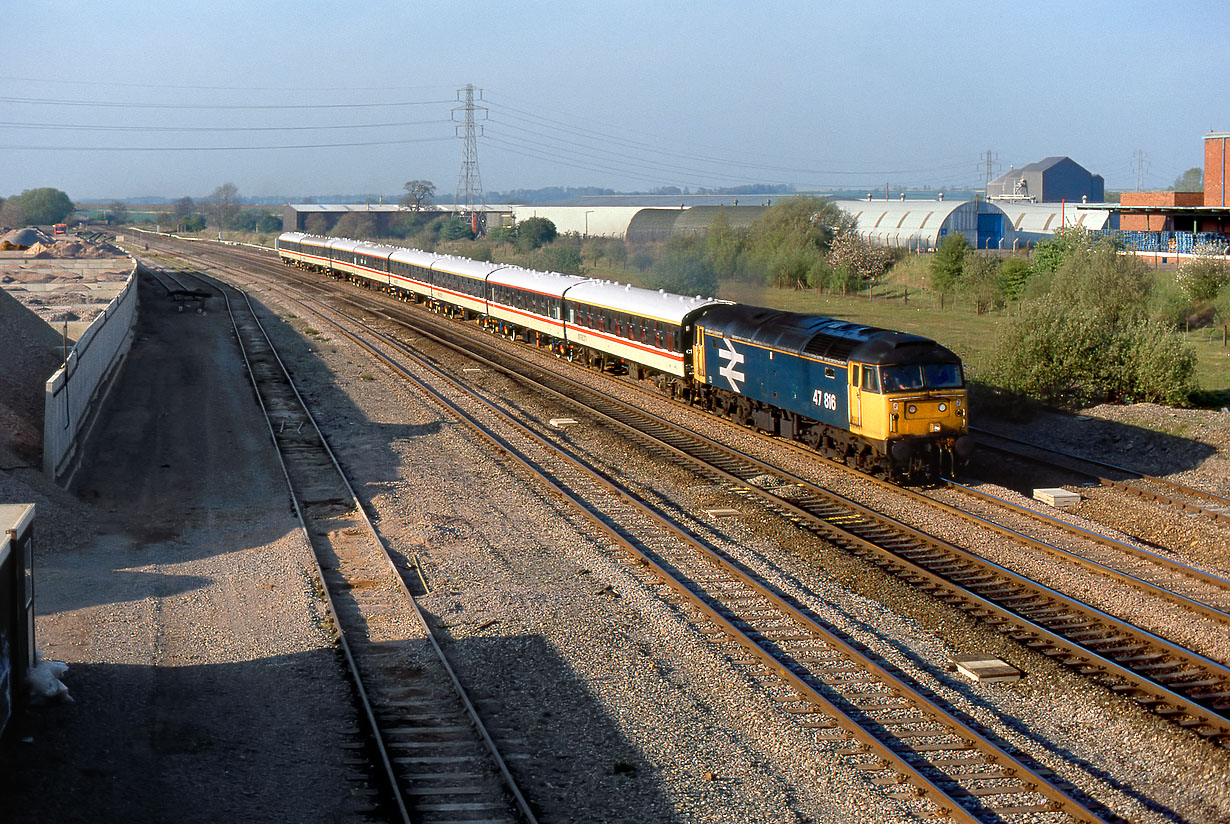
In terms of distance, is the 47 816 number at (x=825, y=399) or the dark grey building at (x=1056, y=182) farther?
the dark grey building at (x=1056, y=182)

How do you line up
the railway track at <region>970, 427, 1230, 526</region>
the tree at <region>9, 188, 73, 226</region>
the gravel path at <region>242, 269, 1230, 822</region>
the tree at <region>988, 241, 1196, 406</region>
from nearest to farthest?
the gravel path at <region>242, 269, 1230, 822</region>, the railway track at <region>970, 427, 1230, 526</region>, the tree at <region>988, 241, 1196, 406</region>, the tree at <region>9, 188, 73, 226</region>

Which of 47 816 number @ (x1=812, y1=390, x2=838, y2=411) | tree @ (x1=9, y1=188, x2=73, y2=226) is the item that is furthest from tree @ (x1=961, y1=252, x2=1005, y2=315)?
tree @ (x1=9, y1=188, x2=73, y2=226)

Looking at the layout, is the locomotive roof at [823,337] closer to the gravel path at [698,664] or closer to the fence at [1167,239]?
the gravel path at [698,664]

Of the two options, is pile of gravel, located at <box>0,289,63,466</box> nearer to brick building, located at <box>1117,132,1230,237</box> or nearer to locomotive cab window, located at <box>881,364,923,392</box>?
locomotive cab window, located at <box>881,364,923,392</box>

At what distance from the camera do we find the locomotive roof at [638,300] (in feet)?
97.3

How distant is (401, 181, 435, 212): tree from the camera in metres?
168

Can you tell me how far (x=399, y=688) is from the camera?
11.9 meters

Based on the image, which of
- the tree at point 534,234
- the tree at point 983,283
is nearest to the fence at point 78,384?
the tree at point 983,283

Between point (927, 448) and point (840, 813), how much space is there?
11.7 m

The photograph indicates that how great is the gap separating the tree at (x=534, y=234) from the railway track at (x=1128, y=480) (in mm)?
78801

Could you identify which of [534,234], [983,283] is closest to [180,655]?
[983,283]

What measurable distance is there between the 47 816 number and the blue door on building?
63189mm

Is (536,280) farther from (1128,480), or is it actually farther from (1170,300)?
(1128,480)

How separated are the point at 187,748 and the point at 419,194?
169473 mm
